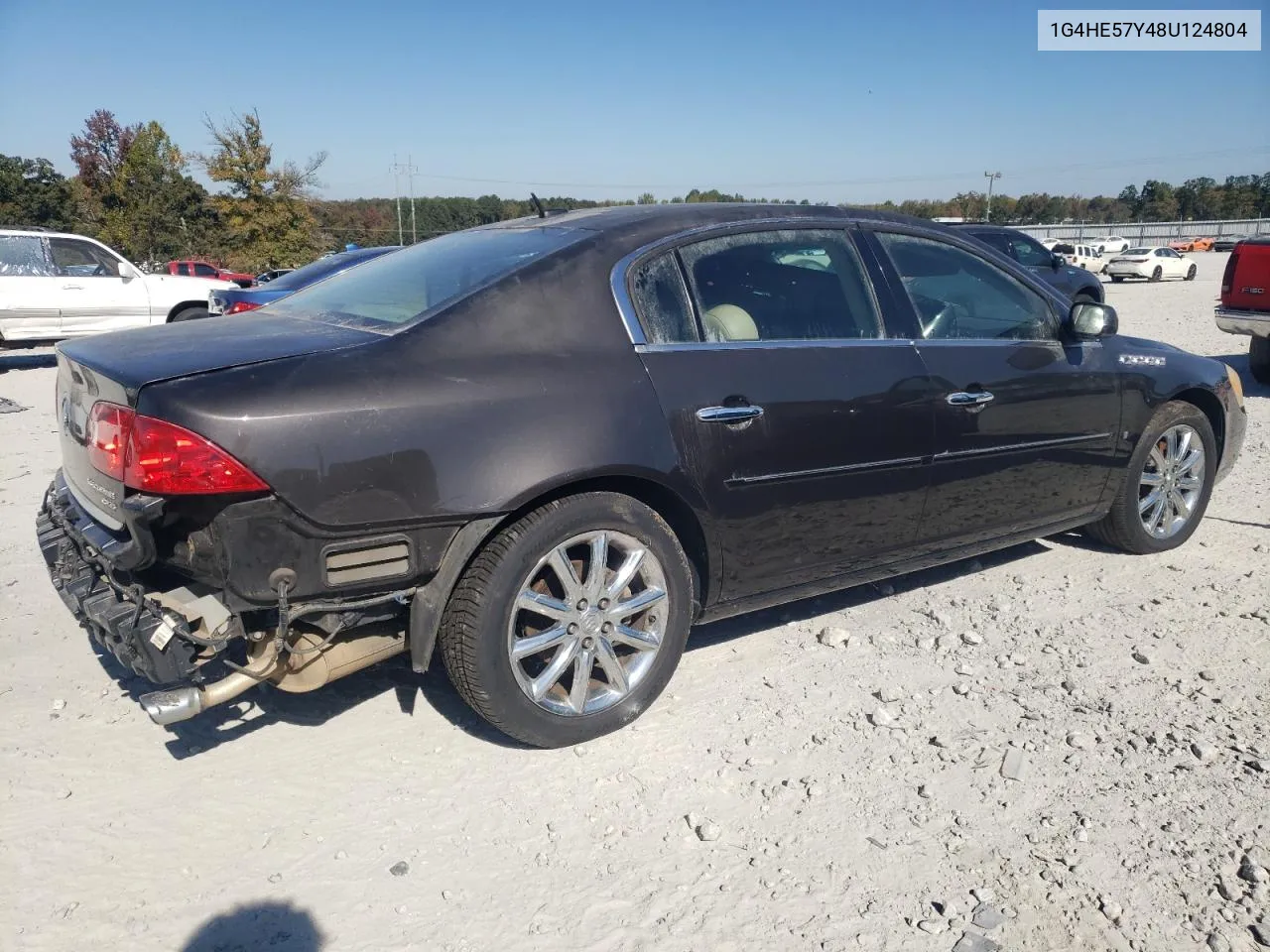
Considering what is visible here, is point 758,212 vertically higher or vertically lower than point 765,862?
higher

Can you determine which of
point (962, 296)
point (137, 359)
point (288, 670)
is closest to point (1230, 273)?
point (962, 296)

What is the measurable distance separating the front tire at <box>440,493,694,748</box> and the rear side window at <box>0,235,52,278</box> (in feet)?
41.8

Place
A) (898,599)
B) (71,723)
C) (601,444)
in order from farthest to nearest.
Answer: (898,599), (71,723), (601,444)

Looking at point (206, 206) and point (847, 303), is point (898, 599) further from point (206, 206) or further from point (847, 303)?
point (206, 206)

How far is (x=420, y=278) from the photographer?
3215 millimetres

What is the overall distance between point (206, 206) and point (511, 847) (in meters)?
45.5

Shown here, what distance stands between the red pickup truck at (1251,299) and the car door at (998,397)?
21.7ft

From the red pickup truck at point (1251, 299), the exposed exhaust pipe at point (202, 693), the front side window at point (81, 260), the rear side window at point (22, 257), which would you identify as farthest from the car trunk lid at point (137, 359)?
the front side window at point (81, 260)

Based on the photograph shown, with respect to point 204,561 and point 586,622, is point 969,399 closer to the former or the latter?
point 586,622

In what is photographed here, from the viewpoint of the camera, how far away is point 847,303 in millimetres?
3516

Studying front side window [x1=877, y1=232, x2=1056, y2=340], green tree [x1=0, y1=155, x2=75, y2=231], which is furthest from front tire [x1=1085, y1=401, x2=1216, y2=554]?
green tree [x1=0, y1=155, x2=75, y2=231]

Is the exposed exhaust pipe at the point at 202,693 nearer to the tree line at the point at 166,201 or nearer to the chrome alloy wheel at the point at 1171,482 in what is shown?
the chrome alloy wheel at the point at 1171,482

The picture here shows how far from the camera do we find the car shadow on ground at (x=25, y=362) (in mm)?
13000

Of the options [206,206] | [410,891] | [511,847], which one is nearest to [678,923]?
[511,847]
